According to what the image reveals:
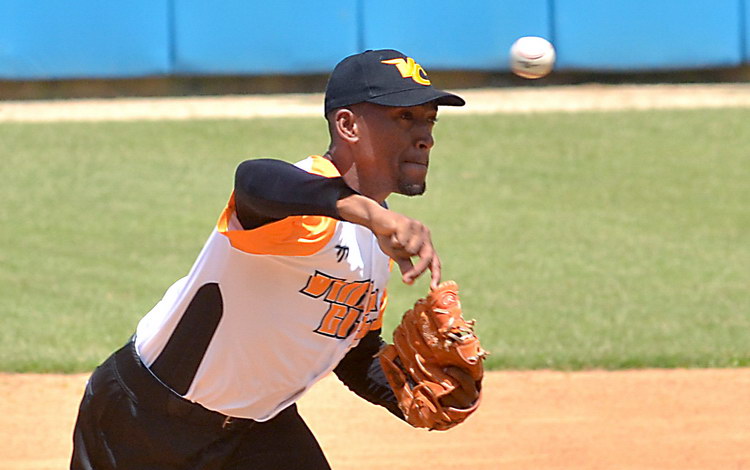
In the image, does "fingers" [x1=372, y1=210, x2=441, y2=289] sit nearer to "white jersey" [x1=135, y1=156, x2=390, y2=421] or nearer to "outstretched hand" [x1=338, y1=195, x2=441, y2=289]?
"outstretched hand" [x1=338, y1=195, x2=441, y2=289]

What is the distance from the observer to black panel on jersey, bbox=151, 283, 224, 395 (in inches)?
125

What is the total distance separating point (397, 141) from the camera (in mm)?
2984

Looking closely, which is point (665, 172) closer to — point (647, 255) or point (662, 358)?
point (647, 255)

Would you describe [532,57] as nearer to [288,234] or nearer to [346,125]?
[346,125]

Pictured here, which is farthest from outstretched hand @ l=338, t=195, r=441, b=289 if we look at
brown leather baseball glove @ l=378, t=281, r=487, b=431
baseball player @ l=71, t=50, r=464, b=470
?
brown leather baseball glove @ l=378, t=281, r=487, b=431

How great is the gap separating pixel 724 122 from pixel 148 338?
10911 mm

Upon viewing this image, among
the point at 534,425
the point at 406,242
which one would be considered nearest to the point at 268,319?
the point at 406,242

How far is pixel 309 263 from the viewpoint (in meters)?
3.06

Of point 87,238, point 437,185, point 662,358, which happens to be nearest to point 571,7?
point 437,185

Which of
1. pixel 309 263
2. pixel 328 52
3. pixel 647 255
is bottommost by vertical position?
pixel 647 255

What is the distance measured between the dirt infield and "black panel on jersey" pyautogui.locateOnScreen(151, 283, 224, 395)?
229cm

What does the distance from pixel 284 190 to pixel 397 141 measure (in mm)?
495

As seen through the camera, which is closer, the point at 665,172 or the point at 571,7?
the point at 665,172

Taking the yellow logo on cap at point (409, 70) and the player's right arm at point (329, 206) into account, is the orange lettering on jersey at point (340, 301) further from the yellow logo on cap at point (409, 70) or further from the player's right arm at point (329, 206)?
the yellow logo on cap at point (409, 70)
